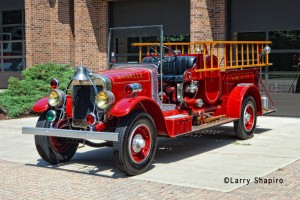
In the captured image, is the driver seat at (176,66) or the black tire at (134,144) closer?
the black tire at (134,144)

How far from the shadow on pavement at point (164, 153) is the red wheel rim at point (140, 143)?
1.07 ft

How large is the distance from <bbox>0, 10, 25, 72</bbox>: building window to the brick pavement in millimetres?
14961

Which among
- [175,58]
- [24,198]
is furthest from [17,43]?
[24,198]

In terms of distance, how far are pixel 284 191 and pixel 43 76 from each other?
1170 cm

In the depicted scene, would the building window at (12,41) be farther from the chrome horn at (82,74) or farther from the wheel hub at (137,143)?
the wheel hub at (137,143)

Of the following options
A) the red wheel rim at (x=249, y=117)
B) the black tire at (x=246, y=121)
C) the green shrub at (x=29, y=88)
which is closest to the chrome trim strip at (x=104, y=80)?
the black tire at (x=246, y=121)

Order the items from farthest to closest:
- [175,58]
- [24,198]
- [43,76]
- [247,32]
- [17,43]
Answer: [17,43], [43,76], [247,32], [175,58], [24,198]

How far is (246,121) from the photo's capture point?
9.67 metres

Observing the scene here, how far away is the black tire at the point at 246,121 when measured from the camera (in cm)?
941

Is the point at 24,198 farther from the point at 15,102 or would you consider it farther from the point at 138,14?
the point at 138,14

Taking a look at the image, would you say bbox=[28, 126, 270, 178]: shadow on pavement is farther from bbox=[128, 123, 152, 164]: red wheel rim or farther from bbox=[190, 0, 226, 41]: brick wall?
bbox=[190, 0, 226, 41]: brick wall

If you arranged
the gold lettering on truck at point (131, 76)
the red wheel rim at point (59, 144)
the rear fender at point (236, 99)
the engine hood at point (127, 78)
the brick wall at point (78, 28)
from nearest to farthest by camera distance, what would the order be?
the engine hood at point (127, 78)
the gold lettering on truck at point (131, 76)
the red wheel rim at point (59, 144)
the rear fender at point (236, 99)
the brick wall at point (78, 28)

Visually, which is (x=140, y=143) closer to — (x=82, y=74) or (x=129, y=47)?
(x=82, y=74)

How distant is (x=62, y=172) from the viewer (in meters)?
7.05
